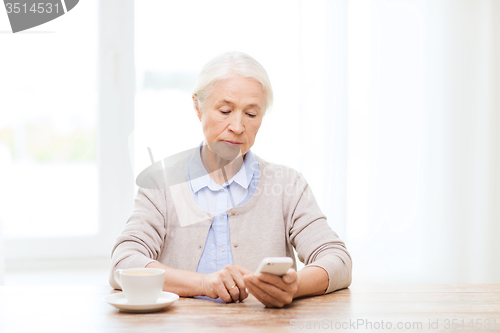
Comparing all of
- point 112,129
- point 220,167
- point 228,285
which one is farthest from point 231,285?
point 112,129

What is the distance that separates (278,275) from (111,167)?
154 cm

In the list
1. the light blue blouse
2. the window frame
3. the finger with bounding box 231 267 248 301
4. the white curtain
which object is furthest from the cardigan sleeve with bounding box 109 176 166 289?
the white curtain

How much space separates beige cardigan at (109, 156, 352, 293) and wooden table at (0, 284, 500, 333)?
0.66 ft

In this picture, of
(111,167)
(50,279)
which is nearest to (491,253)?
(111,167)

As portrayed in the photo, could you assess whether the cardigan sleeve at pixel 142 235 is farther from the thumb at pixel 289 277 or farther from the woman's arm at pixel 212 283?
the thumb at pixel 289 277

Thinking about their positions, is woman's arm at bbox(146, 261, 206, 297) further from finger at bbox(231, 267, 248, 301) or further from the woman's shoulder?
the woman's shoulder

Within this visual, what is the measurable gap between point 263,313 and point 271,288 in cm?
6

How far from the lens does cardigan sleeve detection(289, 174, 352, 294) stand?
48.1 inches

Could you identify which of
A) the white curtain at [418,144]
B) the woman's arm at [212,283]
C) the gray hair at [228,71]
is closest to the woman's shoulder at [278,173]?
the gray hair at [228,71]

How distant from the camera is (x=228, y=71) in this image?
1455mm

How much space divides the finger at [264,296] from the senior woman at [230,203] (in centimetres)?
31

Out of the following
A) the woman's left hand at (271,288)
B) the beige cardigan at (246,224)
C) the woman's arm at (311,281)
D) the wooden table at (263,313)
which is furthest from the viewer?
the beige cardigan at (246,224)

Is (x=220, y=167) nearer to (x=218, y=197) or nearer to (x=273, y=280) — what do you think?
(x=218, y=197)

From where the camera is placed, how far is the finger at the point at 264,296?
1.01 metres
